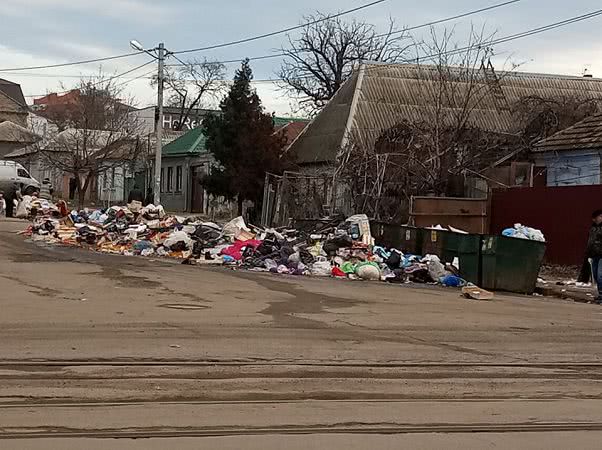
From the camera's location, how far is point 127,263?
1994cm

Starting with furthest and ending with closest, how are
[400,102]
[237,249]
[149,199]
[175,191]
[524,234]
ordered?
[175,191] < [149,199] < [400,102] < [237,249] < [524,234]

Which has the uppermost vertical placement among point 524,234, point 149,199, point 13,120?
point 13,120

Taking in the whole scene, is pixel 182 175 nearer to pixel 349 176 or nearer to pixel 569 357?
pixel 349 176

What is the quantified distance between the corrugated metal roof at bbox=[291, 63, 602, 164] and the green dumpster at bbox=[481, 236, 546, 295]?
15142 mm

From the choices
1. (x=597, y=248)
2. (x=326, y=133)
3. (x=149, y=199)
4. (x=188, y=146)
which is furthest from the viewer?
(x=188, y=146)

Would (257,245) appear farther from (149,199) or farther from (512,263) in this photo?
(149,199)

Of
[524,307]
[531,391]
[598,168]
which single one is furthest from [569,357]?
[598,168]

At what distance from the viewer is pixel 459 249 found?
1848 cm

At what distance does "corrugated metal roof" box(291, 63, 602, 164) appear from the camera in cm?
3425

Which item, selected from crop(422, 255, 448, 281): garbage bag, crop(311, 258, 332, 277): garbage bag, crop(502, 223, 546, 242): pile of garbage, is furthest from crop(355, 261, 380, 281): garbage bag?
crop(502, 223, 546, 242): pile of garbage

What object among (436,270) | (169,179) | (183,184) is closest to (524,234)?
(436,270)

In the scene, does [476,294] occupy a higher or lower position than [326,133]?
lower

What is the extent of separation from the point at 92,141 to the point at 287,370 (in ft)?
138

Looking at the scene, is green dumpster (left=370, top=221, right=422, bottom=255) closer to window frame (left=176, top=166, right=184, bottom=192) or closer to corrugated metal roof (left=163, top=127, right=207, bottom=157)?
corrugated metal roof (left=163, top=127, right=207, bottom=157)
